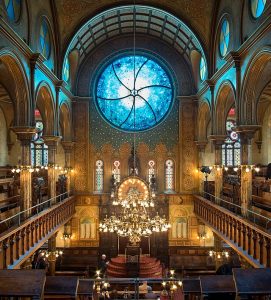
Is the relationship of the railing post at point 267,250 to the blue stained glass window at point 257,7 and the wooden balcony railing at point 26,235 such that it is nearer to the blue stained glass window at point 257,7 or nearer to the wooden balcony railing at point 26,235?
the wooden balcony railing at point 26,235

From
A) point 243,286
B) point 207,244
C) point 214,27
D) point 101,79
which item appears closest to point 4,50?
point 243,286

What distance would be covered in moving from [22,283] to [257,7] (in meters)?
14.9

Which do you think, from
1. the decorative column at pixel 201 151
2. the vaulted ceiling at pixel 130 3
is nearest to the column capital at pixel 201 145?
the decorative column at pixel 201 151

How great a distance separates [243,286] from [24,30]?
1509 cm

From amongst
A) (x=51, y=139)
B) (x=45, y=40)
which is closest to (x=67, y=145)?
(x=51, y=139)

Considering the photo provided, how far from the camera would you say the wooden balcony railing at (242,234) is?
14430 millimetres

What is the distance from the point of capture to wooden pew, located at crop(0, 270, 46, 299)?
9406 millimetres

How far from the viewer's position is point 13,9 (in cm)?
1745

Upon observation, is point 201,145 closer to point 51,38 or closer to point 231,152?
point 231,152

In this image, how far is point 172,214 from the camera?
103 feet

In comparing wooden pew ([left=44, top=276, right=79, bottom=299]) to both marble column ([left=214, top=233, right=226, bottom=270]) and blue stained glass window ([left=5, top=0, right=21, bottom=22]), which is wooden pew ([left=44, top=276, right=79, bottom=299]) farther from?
marble column ([left=214, top=233, right=226, bottom=270])

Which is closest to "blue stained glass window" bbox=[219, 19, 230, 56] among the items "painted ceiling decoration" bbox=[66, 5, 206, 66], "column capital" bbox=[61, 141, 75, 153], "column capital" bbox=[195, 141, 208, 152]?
"painted ceiling decoration" bbox=[66, 5, 206, 66]

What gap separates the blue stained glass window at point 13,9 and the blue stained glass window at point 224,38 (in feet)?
37.2

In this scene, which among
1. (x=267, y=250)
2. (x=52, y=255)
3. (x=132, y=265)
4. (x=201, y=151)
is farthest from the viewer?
Answer: (x=201, y=151)
